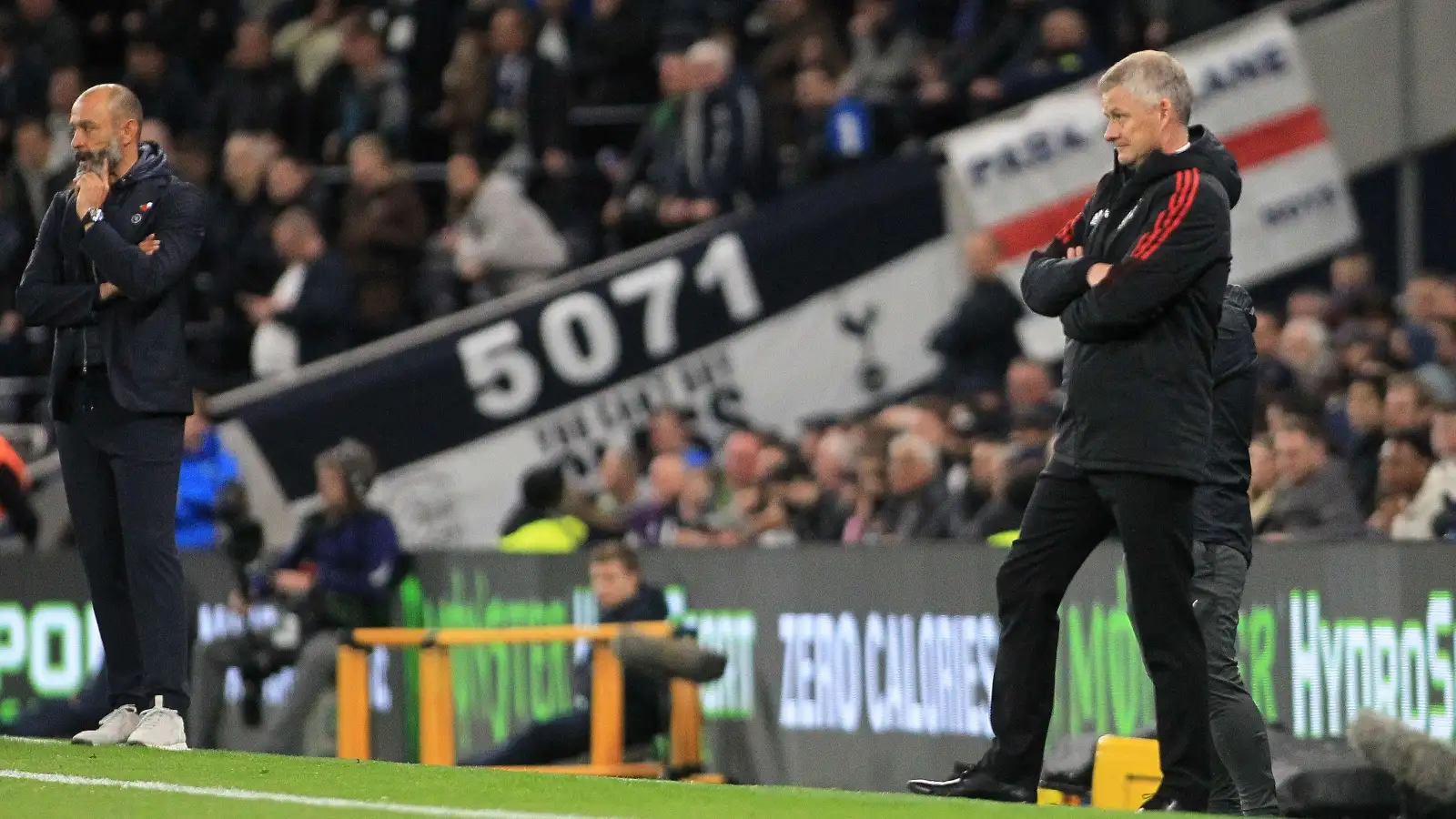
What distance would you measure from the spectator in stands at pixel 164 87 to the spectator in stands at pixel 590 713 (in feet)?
27.3

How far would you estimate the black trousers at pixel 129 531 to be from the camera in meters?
7.77

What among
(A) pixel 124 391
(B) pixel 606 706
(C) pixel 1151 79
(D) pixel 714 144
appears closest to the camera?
(C) pixel 1151 79

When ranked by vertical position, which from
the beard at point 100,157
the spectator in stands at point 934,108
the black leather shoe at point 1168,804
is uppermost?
the spectator in stands at point 934,108

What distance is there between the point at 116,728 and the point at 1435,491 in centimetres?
541

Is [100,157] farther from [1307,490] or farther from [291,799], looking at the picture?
[1307,490]

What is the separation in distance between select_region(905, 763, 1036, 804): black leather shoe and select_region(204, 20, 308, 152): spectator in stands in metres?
12.3

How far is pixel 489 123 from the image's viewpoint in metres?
17.3

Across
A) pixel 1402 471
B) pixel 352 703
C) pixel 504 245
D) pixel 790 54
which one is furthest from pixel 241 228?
pixel 1402 471

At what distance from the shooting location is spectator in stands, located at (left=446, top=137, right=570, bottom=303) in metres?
16.1

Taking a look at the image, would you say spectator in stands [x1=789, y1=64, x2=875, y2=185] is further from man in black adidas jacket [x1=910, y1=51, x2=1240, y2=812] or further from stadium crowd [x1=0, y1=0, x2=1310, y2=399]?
man in black adidas jacket [x1=910, y1=51, x2=1240, y2=812]

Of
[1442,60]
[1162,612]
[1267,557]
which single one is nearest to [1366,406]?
[1267,557]

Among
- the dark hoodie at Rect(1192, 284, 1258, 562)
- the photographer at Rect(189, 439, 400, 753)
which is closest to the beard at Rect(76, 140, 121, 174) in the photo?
the dark hoodie at Rect(1192, 284, 1258, 562)

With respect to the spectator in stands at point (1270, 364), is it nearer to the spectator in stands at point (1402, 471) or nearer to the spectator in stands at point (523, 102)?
the spectator in stands at point (1402, 471)

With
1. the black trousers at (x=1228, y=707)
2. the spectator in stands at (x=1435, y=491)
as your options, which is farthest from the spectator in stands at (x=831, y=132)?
the black trousers at (x=1228, y=707)
